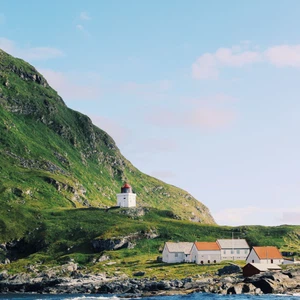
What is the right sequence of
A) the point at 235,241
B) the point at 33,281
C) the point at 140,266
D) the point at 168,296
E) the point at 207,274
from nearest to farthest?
the point at 168,296
the point at 207,274
the point at 33,281
the point at 140,266
the point at 235,241

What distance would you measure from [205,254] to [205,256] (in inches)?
24.3

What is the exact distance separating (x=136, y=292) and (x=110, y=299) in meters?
19.0

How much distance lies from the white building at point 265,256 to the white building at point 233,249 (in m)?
15.8

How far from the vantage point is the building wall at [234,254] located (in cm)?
18112

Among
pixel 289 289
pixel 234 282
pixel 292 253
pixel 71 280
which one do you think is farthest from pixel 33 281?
pixel 292 253

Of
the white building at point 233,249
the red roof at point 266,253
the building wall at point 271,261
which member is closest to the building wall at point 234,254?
the white building at point 233,249

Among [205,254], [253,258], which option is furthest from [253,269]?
[205,254]

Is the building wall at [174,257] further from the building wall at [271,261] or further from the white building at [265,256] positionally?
the building wall at [271,261]

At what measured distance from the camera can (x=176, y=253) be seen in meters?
178

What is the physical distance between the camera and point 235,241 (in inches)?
7338

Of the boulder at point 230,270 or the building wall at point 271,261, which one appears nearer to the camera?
the boulder at point 230,270

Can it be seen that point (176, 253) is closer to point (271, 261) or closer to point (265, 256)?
point (265, 256)

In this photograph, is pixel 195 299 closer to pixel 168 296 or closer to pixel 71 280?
pixel 168 296

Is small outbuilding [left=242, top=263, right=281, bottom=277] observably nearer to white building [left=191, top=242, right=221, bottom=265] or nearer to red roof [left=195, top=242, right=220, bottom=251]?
white building [left=191, top=242, right=221, bottom=265]
